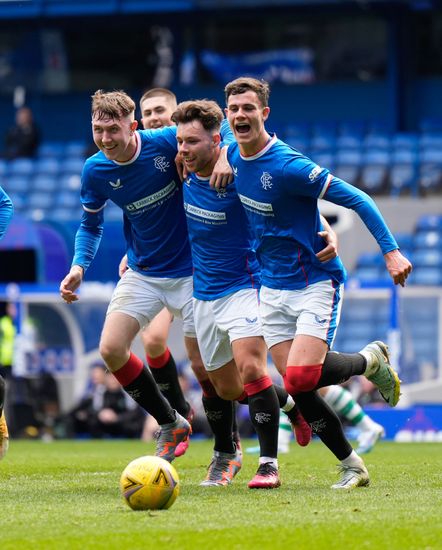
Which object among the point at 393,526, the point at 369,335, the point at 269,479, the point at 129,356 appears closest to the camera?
the point at 393,526

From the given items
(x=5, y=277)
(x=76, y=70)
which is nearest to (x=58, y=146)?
(x=76, y=70)

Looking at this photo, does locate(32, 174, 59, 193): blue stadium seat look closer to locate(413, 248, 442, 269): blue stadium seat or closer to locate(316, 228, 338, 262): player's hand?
locate(413, 248, 442, 269): blue stadium seat

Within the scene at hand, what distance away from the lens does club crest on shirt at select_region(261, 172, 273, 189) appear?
7.38 meters

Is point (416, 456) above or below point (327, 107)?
below

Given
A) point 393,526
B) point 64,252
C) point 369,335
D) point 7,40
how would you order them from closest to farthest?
point 393,526 → point 369,335 → point 64,252 → point 7,40

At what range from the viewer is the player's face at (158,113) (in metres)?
10.0

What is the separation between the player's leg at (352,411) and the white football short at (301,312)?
359 cm

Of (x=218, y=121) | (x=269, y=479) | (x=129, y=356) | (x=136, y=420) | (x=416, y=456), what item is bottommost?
(x=136, y=420)

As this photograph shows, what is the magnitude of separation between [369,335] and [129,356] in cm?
883

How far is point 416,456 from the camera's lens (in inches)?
446

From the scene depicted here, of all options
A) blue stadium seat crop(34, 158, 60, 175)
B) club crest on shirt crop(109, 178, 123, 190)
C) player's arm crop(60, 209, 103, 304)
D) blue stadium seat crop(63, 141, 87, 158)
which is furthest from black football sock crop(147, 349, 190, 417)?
blue stadium seat crop(63, 141, 87, 158)

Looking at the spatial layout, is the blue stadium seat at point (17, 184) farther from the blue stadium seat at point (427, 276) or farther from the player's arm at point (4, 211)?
the player's arm at point (4, 211)

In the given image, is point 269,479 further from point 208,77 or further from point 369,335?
point 208,77

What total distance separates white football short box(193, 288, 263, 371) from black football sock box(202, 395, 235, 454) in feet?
1.39
